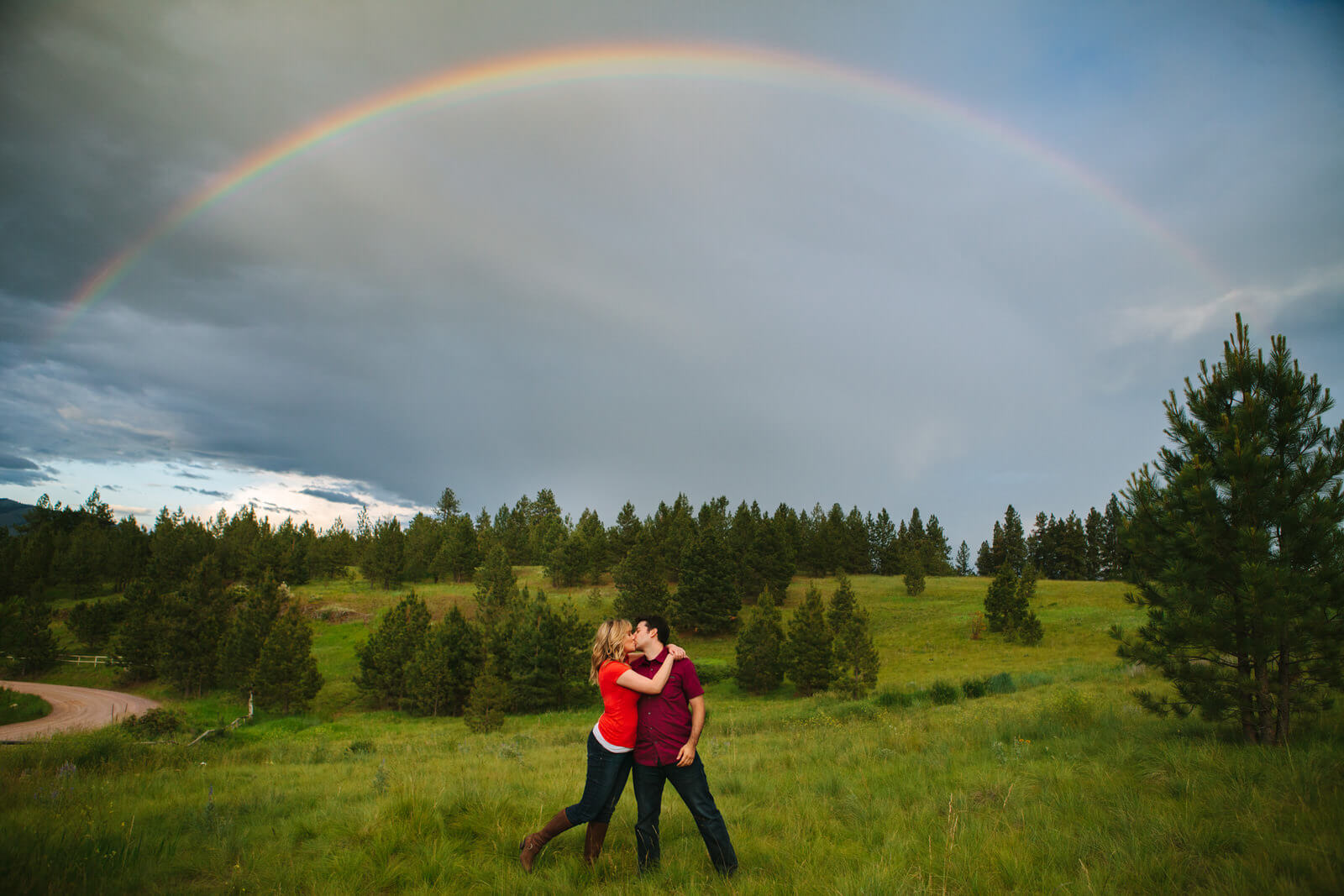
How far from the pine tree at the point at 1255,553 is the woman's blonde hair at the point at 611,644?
7.59 meters

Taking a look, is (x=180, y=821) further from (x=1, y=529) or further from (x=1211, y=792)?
(x=1, y=529)

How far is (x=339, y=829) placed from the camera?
18.5 feet

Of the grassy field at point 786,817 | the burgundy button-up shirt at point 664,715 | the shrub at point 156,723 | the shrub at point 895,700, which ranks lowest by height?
the shrub at point 895,700

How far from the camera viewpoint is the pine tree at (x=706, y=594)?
58.2 m

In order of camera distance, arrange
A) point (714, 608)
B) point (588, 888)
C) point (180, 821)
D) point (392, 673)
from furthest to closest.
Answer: point (714, 608)
point (392, 673)
point (180, 821)
point (588, 888)

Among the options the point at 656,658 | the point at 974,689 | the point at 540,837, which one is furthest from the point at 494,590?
the point at 656,658

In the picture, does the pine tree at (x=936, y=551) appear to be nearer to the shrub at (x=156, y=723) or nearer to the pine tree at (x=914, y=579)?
the pine tree at (x=914, y=579)

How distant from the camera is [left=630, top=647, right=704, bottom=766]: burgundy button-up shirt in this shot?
15.6 ft

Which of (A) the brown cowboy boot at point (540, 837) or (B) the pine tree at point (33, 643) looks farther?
(B) the pine tree at point (33, 643)

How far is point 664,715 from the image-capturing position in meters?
4.79

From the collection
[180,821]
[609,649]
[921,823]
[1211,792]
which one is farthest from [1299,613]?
[180,821]

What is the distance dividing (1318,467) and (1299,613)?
5.99 feet

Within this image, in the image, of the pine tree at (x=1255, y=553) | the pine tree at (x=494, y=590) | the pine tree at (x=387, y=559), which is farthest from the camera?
the pine tree at (x=387, y=559)

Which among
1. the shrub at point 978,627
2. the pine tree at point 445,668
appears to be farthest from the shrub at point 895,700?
the shrub at point 978,627
